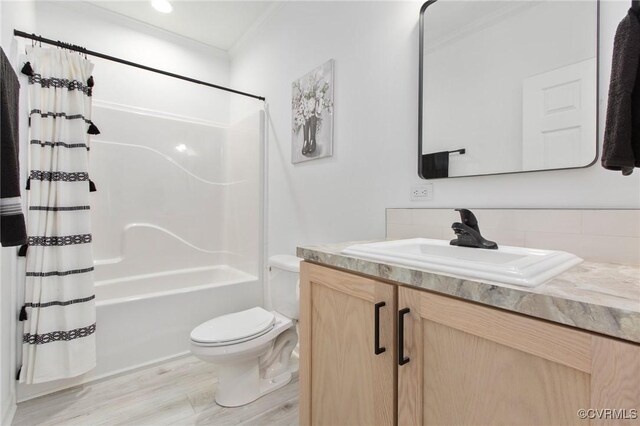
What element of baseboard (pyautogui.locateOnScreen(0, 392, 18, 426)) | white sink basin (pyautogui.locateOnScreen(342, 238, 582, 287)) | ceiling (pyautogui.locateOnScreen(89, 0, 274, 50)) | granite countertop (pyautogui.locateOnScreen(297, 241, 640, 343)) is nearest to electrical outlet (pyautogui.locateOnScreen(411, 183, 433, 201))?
white sink basin (pyautogui.locateOnScreen(342, 238, 582, 287))

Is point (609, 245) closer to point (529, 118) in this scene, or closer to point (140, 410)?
point (529, 118)

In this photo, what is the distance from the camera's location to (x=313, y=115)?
6.36 ft

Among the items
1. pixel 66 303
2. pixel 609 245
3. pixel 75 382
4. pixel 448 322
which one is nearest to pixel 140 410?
pixel 75 382

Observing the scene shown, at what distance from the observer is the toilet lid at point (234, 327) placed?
148 cm

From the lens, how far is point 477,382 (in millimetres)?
628

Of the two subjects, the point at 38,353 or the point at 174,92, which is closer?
the point at 38,353

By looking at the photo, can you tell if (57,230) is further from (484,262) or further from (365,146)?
(484,262)

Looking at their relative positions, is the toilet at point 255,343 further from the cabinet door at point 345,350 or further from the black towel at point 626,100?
the black towel at point 626,100

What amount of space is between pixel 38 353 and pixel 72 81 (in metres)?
1.52

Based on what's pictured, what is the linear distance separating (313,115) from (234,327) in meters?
1.37

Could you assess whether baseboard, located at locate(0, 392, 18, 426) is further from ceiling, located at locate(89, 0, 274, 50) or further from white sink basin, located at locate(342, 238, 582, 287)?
ceiling, located at locate(89, 0, 274, 50)

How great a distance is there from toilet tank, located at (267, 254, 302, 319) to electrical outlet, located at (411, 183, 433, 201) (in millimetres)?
785

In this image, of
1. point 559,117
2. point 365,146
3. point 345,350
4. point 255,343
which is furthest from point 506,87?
point 255,343

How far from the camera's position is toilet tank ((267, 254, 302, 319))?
173cm
